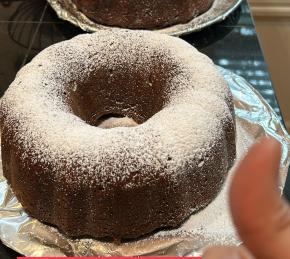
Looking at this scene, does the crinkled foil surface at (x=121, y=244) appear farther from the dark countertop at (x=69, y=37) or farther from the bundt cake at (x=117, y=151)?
the dark countertop at (x=69, y=37)

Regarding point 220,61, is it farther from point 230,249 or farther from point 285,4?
point 230,249

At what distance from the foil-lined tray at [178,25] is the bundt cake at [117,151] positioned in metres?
0.29

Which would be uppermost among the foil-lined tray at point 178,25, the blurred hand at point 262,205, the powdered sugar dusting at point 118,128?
the blurred hand at point 262,205

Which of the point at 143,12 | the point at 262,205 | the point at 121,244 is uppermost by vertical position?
the point at 262,205

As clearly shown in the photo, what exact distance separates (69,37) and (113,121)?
0.36 meters

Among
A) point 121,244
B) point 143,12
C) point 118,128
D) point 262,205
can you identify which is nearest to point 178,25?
point 143,12

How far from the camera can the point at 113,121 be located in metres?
1.09

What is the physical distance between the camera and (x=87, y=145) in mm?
809

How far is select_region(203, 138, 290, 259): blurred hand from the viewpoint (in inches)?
12.2

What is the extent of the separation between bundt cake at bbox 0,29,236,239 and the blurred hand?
0.48m

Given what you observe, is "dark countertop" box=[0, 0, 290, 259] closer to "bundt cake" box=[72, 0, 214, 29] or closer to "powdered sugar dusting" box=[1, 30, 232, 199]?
"bundt cake" box=[72, 0, 214, 29]

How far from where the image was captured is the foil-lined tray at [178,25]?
1.29 m

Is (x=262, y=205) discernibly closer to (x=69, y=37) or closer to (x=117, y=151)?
(x=117, y=151)

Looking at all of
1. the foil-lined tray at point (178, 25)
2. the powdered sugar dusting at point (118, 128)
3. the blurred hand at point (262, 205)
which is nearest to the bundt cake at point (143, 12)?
the foil-lined tray at point (178, 25)
